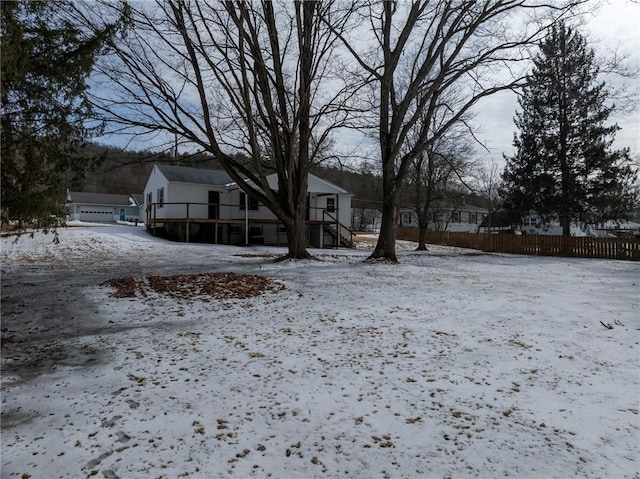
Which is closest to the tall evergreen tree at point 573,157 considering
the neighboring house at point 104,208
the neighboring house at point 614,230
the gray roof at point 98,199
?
the neighboring house at point 614,230

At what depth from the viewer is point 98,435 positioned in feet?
8.55

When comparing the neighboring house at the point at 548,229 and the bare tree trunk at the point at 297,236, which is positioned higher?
the neighboring house at the point at 548,229

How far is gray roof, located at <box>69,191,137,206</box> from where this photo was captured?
179ft

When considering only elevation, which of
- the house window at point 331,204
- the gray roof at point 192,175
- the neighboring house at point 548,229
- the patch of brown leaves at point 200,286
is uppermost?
the gray roof at point 192,175

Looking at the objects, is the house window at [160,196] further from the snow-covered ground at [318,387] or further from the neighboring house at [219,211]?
the snow-covered ground at [318,387]

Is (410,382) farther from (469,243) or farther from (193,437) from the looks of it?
(469,243)

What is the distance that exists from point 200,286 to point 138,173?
44.2m

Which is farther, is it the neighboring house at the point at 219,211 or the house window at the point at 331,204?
the house window at the point at 331,204

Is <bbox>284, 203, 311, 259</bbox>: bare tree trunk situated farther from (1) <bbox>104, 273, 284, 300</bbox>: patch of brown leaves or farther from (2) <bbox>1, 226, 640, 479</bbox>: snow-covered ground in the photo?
(2) <bbox>1, 226, 640, 479</bbox>: snow-covered ground

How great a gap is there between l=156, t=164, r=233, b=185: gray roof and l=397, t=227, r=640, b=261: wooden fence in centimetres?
1652

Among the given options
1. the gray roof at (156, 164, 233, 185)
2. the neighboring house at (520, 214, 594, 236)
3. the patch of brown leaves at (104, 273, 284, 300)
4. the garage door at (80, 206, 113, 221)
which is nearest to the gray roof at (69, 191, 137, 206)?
the garage door at (80, 206, 113, 221)

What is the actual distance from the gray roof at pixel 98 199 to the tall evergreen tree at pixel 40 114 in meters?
56.9

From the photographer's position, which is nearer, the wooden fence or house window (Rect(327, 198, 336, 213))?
the wooden fence

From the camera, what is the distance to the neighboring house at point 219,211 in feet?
77.8
